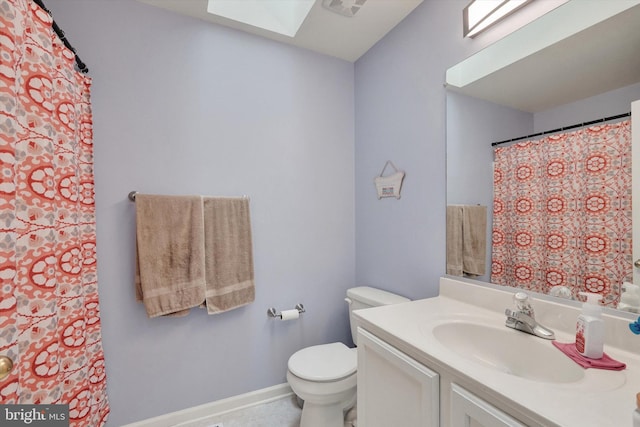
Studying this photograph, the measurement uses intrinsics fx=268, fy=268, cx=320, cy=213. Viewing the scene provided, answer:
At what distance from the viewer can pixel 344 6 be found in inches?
59.4

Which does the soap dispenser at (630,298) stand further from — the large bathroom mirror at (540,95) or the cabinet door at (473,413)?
the cabinet door at (473,413)

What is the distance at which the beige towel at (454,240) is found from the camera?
A: 4.38ft

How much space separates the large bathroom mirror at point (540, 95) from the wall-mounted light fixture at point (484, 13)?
0.10 metres

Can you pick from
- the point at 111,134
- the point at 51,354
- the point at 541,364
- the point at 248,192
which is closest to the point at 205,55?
the point at 111,134

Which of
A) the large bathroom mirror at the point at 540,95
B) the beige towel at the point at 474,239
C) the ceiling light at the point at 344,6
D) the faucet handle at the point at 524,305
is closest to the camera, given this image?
the large bathroom mirror at the point at 540,95

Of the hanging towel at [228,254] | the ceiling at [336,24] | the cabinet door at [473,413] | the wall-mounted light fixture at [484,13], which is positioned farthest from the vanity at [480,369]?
the ceiling at [336,24]

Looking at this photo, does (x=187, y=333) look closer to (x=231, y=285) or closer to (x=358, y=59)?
(x=231, y=285)

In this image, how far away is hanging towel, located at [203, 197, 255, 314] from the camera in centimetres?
159

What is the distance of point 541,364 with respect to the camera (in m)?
0.85

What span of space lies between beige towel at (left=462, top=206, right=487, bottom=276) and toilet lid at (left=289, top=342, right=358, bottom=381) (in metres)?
0.80

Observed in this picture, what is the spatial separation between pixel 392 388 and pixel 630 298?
0.78 metres

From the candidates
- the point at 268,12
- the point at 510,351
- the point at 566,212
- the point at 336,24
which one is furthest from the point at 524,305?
the point at 268,12

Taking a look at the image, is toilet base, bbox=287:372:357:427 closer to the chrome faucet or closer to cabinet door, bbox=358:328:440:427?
cabinet door, bbox=358:328:440:427

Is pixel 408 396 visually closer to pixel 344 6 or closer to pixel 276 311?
pixel 276 311
